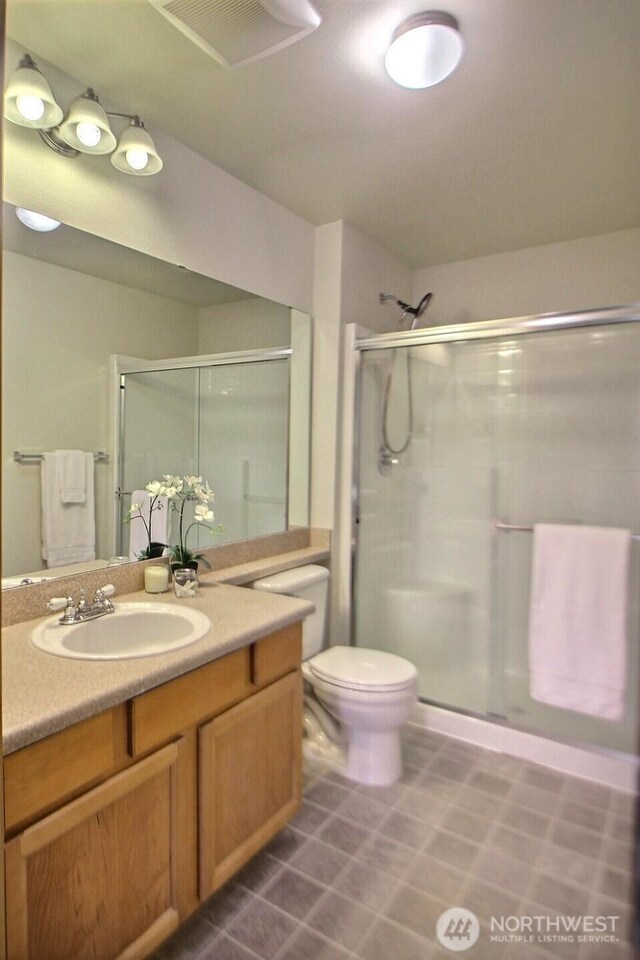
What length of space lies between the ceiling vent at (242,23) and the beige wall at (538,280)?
1930 mm

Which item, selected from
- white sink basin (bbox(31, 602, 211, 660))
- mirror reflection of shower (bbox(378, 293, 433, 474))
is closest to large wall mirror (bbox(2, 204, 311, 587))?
white sink basin (bbox(31, 602, 211, 660))

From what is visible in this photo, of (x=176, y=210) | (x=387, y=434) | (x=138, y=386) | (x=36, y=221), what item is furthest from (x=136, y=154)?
(x=387, y=434)

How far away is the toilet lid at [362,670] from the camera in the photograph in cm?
204

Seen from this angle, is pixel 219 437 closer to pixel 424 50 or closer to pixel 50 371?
pixel 50 371

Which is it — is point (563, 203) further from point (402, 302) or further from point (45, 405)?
point (45, 405)

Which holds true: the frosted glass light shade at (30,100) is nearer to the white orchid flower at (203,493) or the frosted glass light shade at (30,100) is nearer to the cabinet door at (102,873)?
the white orchid flower at (203,493)

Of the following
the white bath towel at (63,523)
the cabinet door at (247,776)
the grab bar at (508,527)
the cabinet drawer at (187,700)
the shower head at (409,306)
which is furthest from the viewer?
the shower head at (409,306)

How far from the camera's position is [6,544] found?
157cm

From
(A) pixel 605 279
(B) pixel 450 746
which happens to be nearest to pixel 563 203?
(A) pixel 605 279

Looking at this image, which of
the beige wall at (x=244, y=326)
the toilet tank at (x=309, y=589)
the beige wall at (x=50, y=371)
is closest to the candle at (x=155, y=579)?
the beige wall at (x=50, y=371)

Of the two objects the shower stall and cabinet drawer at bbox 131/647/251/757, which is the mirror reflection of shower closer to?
the shower stall

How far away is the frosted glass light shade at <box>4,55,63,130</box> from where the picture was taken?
1.42 metres

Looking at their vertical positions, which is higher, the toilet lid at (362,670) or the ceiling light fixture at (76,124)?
the ceiling light fixture at (76,124)

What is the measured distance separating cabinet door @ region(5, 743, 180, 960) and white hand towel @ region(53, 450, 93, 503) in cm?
82
